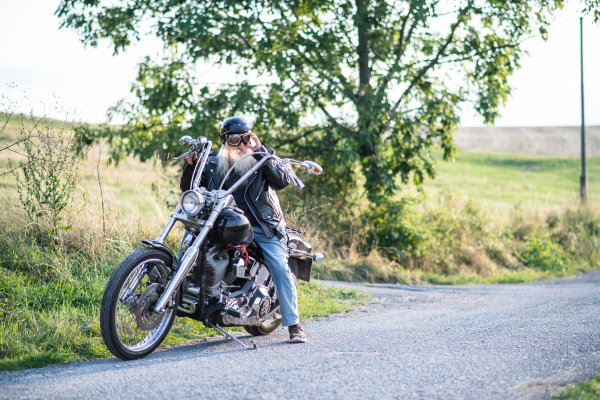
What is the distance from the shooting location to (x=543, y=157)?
195 ft

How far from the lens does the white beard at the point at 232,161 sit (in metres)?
5.21

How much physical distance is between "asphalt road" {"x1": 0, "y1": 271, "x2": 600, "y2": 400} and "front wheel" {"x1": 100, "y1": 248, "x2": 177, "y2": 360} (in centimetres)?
15

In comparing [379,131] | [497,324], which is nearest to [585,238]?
[379,131]

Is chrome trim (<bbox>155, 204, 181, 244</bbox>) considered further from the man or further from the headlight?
the man

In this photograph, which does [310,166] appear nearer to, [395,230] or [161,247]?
[161,247]

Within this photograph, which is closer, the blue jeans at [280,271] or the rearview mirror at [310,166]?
the rearview mirror at [310,166]

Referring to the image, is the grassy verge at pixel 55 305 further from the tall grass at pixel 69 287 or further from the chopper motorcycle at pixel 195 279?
the chopper motorcycle at pixel 195 279

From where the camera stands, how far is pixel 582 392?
368 cm

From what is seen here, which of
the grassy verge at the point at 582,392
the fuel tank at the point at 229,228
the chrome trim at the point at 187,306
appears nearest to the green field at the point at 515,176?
the fuel tank at the point at 229,228

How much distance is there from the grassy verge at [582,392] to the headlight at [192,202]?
281 centimetres

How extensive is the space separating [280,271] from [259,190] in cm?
76

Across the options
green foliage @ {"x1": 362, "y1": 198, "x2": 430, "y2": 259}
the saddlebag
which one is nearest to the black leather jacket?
the saddlebag

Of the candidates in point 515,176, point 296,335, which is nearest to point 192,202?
point 296,335

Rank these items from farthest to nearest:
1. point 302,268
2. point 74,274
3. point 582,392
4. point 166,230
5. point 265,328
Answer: point 74,274 → point 302,268 → point 265,328 → point 166,230 → point 582,392
